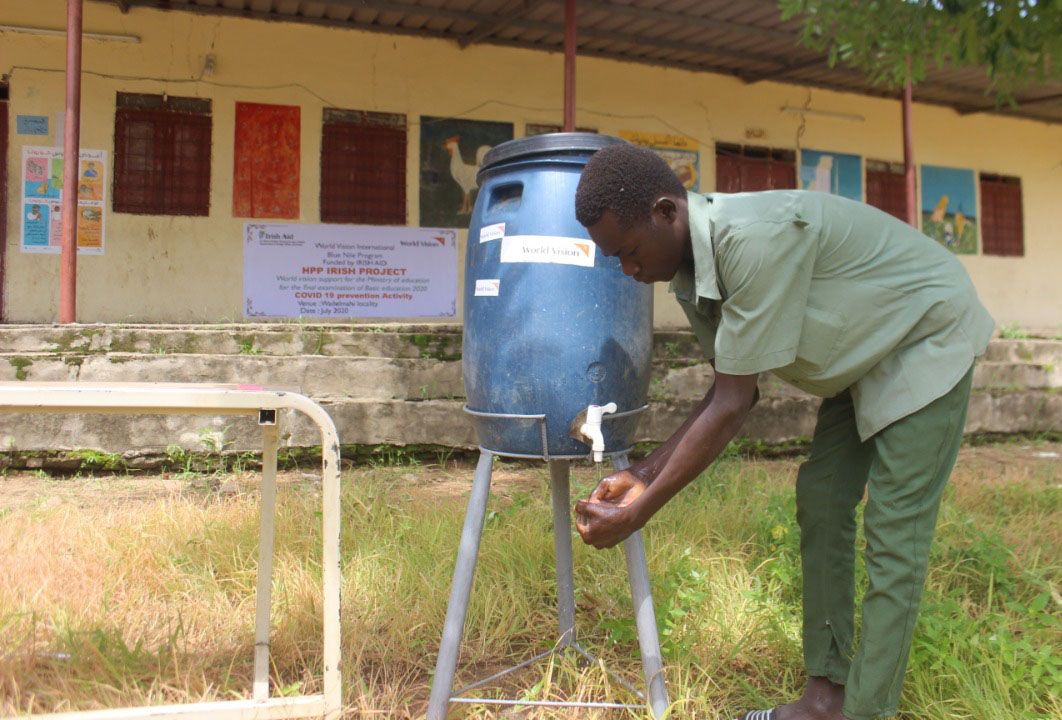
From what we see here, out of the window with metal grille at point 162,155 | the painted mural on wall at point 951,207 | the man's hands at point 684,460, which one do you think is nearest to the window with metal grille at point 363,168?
the window with metal grille at point 162,155

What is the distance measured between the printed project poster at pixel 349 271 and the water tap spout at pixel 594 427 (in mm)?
5253

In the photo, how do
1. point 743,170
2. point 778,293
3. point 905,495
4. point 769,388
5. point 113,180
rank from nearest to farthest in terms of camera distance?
point 778,293, point 905,495, point 769,388, point 113,180, point 743,170

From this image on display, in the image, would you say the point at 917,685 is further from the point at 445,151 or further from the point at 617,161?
the point at 445,151

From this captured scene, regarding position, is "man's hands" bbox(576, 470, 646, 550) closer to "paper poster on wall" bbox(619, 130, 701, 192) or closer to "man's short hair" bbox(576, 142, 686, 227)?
"man's short hair" bbox(576, 142, 686, 227)

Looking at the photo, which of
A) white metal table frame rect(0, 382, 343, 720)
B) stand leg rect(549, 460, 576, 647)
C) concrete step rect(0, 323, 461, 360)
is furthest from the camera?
concrete step rect(0, 323, 461, 360)

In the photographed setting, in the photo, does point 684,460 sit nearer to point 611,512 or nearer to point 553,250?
point 611,512

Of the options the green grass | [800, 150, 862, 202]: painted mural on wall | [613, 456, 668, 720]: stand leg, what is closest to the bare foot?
the green grass

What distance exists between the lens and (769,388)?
481 centimetres

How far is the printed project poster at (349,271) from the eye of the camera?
6.66 m

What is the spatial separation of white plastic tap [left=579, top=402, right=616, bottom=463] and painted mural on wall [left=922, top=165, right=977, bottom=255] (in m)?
8.40

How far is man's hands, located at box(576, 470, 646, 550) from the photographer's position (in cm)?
162

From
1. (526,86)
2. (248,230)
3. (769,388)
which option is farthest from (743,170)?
(248,230)

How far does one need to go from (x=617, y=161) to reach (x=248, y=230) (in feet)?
18.8

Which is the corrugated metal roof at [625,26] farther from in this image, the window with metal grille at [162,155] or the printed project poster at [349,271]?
the printed project poster at [349,271]
